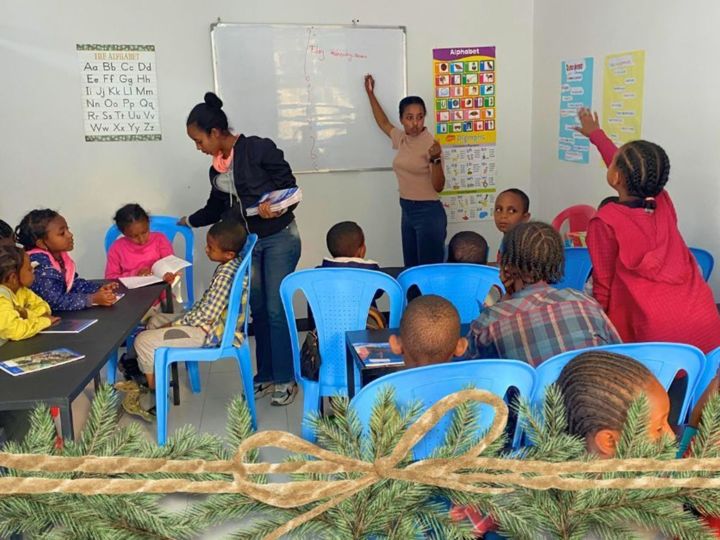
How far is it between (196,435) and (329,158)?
4.04 metres

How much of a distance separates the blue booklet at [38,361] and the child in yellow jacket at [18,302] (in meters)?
0.19

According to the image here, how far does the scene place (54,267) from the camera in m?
2.80

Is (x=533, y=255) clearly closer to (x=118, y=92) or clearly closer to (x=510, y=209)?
(x=510, y=209)

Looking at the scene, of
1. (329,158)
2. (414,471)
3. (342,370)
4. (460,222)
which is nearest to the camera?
(414,471)

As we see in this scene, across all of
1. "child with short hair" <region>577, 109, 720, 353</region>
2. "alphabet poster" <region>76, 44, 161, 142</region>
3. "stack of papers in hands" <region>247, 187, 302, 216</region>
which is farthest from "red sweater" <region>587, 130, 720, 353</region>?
"alphabet poster" <region>76, 44, 161, 142</region>

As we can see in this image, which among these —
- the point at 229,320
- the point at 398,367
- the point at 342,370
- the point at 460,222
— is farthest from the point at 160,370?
the point at 460,222

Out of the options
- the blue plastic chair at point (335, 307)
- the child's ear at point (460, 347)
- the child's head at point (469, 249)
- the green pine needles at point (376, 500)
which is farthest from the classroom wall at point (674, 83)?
the green pine needles at point (376, 500)

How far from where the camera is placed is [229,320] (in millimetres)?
2922

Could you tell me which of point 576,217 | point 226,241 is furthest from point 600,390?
point 576,217

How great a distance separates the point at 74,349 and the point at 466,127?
327 cm

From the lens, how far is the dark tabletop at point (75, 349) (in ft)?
5.94

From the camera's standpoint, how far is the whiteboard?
4223 mm

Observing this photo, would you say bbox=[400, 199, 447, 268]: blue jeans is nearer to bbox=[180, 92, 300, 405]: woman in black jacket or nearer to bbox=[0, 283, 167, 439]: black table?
bbox=[180, 92, 300, 405]: woman in black jacket

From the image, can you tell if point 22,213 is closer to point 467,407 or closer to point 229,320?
point 229,320
